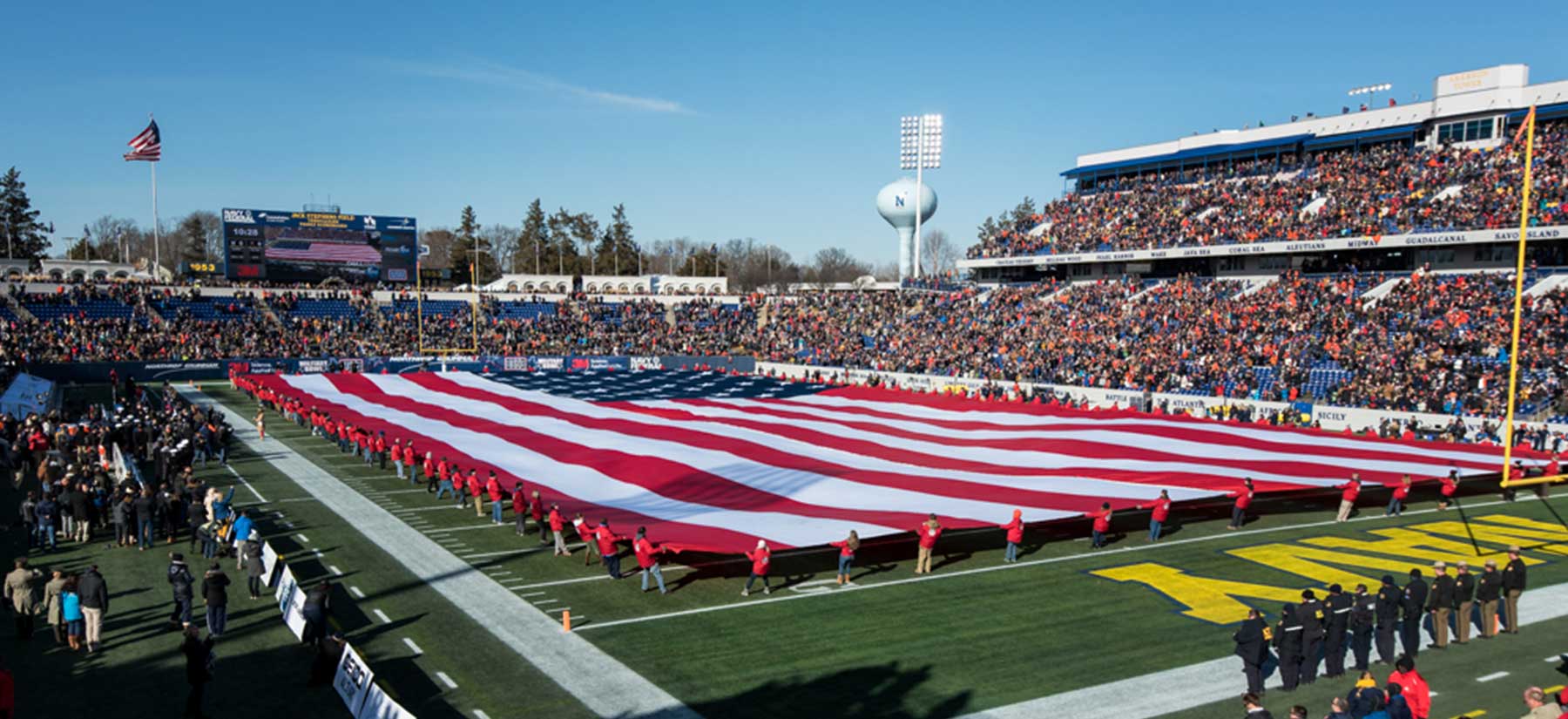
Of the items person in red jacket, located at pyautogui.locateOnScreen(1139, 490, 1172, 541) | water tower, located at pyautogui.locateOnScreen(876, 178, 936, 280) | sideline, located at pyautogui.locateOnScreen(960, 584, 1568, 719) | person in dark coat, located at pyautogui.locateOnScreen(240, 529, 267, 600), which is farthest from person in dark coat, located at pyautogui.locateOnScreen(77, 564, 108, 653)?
water tower, located at pyautogui.locateOnScreen(876, 178, 936, 280)

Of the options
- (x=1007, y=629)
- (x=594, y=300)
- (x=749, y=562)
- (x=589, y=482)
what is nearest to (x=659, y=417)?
(x=589, y=482)

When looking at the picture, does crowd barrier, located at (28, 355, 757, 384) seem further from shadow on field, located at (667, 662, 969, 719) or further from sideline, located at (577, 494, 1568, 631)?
shadow on field, located at (667, 662, 969, 719)

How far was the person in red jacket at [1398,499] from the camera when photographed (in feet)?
71.2

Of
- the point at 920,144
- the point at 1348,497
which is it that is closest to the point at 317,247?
the point at 920,144

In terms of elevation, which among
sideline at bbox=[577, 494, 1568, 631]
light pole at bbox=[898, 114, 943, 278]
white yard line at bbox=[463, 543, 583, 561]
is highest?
light pole at bbox=[898, 114, 943, 278]

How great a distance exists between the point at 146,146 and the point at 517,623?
6112 cm

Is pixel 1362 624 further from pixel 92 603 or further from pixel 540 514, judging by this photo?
pixel 92 603

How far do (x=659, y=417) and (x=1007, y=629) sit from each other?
22688mm

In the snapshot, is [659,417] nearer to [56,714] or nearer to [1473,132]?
[56,714]

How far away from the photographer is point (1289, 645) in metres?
12.0

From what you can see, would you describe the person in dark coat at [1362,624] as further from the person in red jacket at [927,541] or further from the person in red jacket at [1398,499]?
the person in red jacket at [1398,499]

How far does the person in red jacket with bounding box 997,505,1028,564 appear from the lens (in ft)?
59.8

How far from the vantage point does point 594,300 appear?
246 ft

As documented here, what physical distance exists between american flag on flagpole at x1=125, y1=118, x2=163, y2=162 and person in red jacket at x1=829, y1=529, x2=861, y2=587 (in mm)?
61625
